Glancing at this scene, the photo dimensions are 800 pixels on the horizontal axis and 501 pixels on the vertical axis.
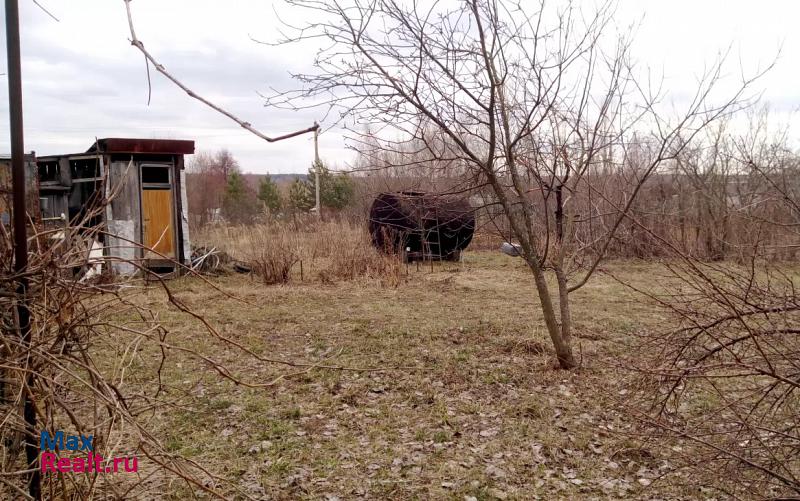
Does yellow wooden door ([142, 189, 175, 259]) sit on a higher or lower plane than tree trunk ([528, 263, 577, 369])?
higher

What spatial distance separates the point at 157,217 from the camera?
12.3 meters

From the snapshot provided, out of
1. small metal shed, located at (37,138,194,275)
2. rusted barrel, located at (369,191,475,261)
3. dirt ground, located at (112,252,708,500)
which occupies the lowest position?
dirt ground, located at (112,252,708,500)

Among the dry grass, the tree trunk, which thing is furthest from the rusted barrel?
the tree trunk

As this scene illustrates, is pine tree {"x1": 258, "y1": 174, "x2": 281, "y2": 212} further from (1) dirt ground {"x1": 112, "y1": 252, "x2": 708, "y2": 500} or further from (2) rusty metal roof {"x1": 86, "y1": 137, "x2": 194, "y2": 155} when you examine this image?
(1) dirt ground {"x1": 112, "y1": 252, "x2": 708, "y2": 500}

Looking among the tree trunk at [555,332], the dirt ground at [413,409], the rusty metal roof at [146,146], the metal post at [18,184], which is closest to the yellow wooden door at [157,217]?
the rusty metal roof at [146,146]

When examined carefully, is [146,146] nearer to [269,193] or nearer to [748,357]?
[748,357]

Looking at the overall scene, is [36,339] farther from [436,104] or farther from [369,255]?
[369,255]

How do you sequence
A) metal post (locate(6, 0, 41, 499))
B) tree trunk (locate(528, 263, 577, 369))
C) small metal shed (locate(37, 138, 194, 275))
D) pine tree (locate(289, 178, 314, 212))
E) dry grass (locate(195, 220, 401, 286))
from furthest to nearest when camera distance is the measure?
pine tree (locate(289, 178, 314, 212)) < small metal shed (locate(37, 138, 194, 275)) < dry grass (locate(195, 220, 401, 286)) < tree trunk (locate(528, 263, 577, 369)) < metal post (locate(6, 0, 41, 499))

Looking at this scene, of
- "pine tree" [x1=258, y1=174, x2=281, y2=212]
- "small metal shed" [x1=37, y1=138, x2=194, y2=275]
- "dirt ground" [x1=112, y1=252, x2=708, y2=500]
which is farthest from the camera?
"pine tree" [x1=258, y1=174, x2=281, y2=212]

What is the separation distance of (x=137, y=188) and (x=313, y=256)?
372cm

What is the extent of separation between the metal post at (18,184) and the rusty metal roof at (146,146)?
10374 millimetres

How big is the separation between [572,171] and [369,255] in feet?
23.3

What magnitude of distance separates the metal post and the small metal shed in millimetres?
10193

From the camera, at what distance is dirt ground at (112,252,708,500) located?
11.9 feet
